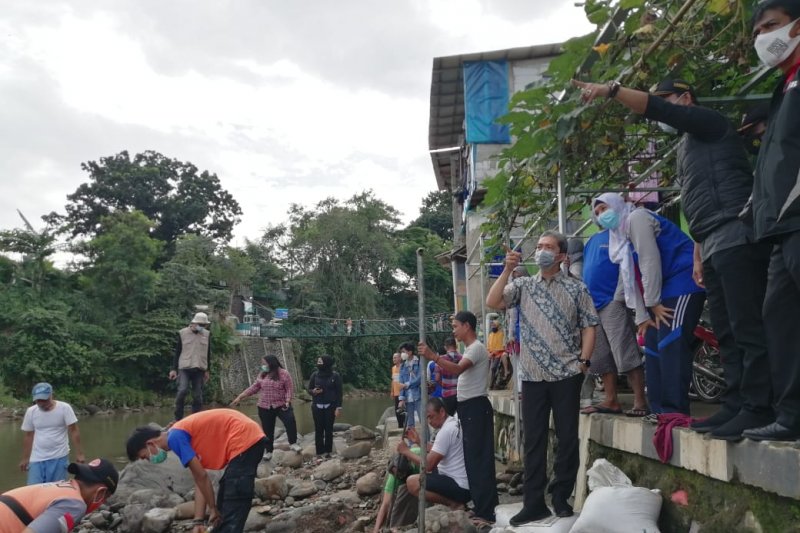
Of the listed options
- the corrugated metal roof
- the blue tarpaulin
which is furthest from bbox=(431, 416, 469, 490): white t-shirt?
the blue tarpaulin

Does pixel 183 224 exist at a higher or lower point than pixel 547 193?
higher

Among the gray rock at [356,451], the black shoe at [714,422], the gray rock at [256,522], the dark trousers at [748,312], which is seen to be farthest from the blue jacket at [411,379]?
the dark trousers at [748,312]

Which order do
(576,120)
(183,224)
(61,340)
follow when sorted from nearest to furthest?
1. (576,120)
2. (61,340)
3. (183,224)

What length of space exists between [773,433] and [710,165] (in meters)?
1.17

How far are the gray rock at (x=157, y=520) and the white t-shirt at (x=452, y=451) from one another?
117 inches

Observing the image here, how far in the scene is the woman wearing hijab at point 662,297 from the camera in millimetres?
3406

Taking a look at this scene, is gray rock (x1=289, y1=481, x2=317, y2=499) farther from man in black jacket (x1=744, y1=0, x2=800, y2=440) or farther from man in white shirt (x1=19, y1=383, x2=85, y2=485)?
man in black jacket (x1=744, y1=0, x2=800, y2=440)

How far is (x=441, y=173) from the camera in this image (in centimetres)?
2375

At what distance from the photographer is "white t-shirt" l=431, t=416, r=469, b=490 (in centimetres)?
479

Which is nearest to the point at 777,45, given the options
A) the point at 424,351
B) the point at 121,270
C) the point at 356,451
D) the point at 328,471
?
the point at 424,351

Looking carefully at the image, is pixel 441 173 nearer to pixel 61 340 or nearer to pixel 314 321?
pixel 314 321

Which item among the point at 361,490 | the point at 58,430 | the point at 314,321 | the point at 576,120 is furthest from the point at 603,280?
the point at 314,321

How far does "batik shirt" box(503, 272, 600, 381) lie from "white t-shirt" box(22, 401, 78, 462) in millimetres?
4573

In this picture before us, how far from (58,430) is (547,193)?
4.84 metres
